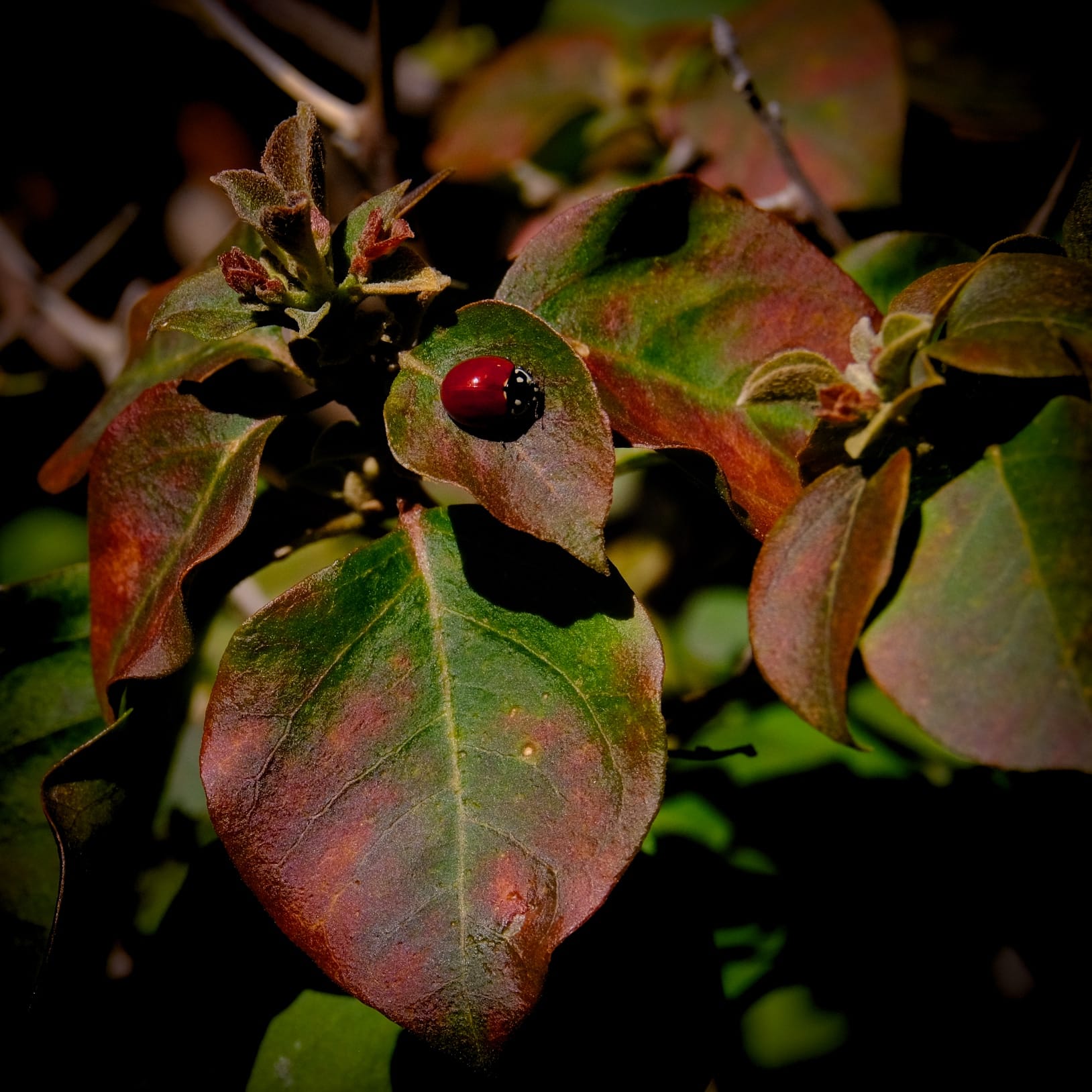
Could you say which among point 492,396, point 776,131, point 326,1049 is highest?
point 492,396

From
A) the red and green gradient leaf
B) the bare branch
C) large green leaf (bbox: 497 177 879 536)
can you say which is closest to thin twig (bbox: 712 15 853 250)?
large green leaf (bbox: 497 177 879 536)

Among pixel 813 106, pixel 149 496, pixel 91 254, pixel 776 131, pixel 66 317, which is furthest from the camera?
pixel 91 254

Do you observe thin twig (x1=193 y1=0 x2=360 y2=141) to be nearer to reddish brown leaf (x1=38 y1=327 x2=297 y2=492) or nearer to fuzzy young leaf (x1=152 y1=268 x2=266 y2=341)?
reddish brown leaf (x1=38 y1=327 x2=297 y2=492)

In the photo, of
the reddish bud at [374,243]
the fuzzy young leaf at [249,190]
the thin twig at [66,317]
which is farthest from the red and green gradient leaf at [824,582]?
the thin twig at [66,317]

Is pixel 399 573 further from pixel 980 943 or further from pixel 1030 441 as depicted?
pixel 980 943

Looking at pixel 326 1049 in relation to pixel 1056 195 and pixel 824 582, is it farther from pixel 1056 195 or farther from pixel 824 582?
pixel 1056 195

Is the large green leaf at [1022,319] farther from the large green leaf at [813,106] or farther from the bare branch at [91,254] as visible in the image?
the bare branch at [91,254]

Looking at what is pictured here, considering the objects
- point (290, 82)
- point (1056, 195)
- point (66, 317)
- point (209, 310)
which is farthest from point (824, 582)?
point (66, 317)
